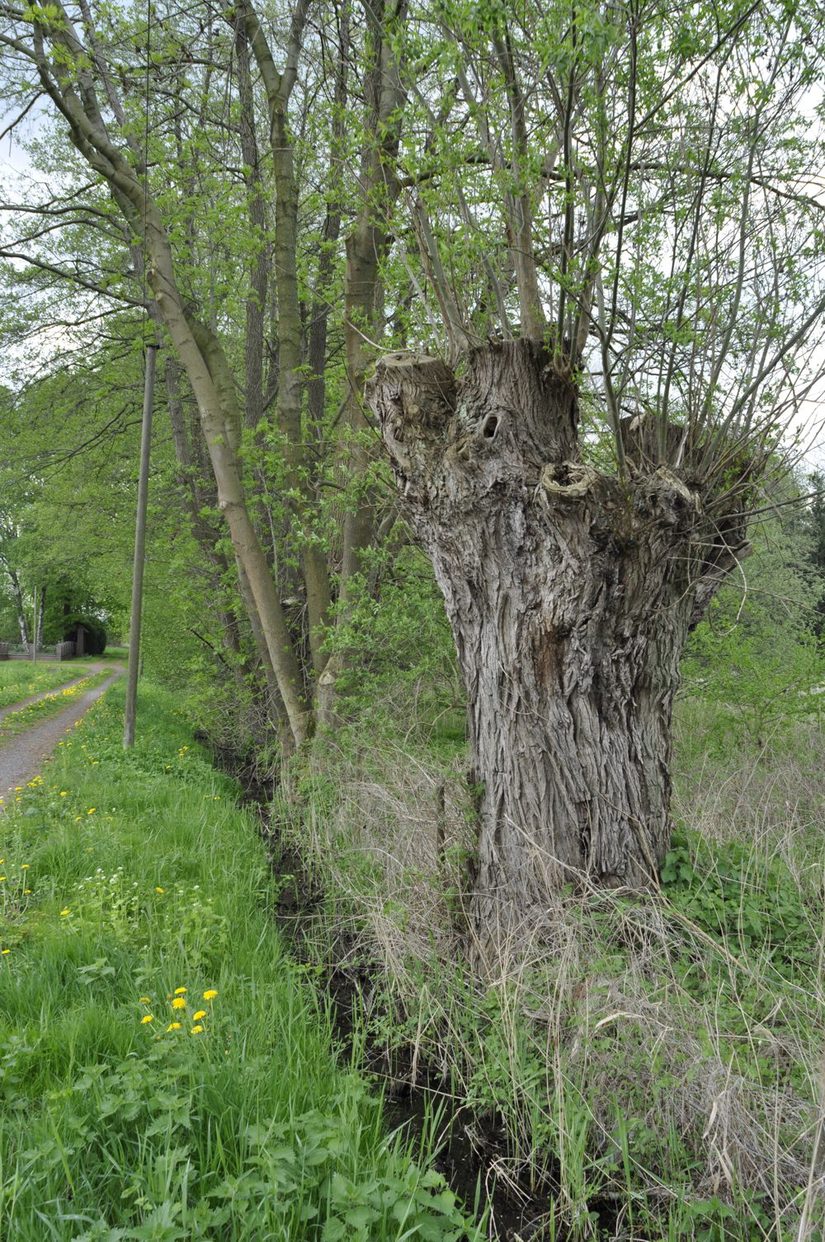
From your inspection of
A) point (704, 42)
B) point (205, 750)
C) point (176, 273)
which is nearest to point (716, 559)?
point (704, 42)

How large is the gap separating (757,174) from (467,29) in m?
1.80

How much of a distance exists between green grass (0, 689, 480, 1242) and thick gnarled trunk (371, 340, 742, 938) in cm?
123

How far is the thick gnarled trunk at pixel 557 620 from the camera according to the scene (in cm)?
353

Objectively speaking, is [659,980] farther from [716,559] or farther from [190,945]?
[190,945]

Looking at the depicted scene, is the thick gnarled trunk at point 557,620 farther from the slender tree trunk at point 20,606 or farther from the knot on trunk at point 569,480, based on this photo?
the slender tree trunk at point 20,606

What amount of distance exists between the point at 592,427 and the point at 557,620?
3.84 ft

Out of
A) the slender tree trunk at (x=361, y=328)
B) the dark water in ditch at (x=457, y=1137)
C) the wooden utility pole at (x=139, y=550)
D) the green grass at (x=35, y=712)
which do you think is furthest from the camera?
the green grass at (x=35, y=712)

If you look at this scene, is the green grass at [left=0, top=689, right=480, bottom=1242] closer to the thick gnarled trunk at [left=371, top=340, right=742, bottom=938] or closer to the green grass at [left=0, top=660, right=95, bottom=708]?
the thick gnarled trunk at [left=371, top=340, right=742, bottom=938]

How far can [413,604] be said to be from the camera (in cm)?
668

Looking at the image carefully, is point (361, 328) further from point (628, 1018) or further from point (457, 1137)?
point (457, 1137)

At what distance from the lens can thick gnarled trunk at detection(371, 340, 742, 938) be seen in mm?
3531

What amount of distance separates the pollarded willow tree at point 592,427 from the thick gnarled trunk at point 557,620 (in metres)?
0.01

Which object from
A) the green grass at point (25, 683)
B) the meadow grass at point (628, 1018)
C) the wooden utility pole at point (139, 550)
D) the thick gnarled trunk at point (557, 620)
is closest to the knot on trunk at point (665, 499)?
the thick gnarled trunk at point (557, 620)

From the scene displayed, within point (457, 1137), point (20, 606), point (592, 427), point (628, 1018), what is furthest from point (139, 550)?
point (20, 606)
